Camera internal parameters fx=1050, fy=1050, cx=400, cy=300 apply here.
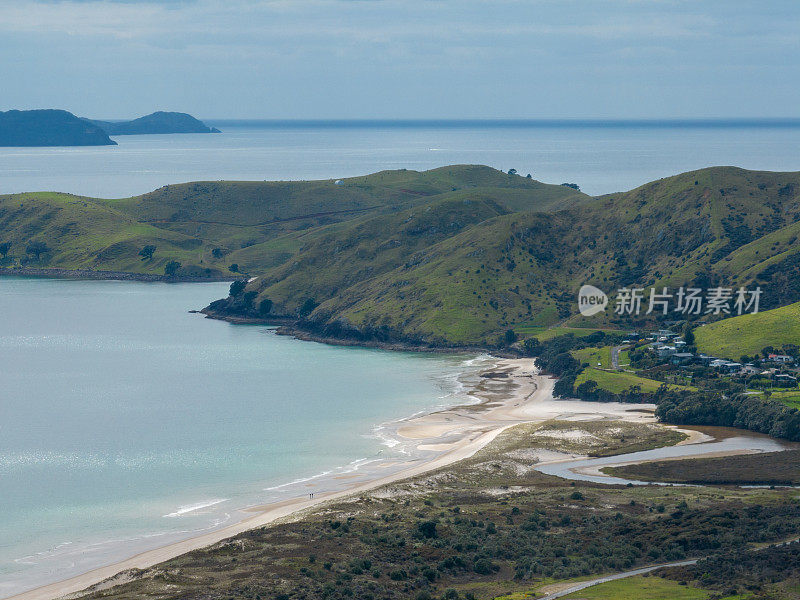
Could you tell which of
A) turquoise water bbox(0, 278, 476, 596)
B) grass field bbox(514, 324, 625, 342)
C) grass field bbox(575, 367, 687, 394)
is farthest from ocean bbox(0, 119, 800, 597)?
grass field bbox(575, 367, 687, 394)

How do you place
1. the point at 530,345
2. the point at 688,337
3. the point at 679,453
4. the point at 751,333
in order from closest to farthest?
1. the point at 679,453
2. the point at 751,333
3. the point at 688,337
4. the point at 530,345

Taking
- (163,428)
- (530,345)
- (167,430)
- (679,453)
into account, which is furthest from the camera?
(530,345)

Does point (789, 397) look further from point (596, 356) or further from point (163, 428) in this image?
point (163, 428)

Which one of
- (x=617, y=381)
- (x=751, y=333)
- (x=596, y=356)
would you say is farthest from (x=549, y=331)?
(x=617, y=381)

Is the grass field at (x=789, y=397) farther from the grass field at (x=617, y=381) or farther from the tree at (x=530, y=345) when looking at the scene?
the tree at (x=530, y=345)

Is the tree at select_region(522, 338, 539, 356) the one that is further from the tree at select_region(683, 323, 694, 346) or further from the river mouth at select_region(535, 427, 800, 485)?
the river mouth at select_region(535, 427, 800, 485)

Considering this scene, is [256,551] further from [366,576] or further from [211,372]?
[211,372]
